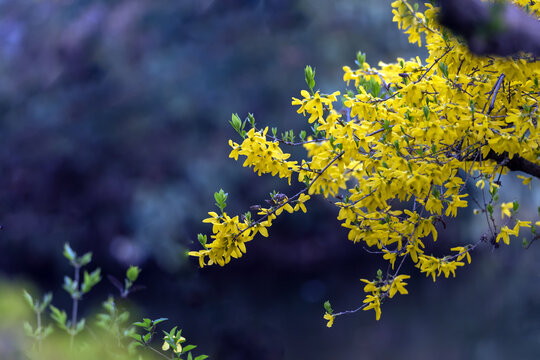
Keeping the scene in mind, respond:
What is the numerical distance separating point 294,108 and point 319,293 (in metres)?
2.08

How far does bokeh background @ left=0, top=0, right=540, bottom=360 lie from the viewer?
6.37 metres

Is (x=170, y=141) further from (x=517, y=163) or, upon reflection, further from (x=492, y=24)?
(x=492, y=24)

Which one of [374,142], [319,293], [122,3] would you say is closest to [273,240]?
[319,293]

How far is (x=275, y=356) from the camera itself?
4418mm

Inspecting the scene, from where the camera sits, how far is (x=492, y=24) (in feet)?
2.83

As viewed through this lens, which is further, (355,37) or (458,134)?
(355,37)

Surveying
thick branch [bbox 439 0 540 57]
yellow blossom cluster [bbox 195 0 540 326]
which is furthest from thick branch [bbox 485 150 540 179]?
thick branch [bbox 439 0 540 57]

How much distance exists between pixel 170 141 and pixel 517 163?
18.1 ft

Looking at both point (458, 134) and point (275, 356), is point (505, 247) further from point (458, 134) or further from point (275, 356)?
point (458, 134)

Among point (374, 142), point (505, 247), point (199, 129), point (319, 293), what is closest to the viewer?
point (374, 142)

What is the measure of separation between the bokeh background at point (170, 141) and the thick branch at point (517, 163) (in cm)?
432

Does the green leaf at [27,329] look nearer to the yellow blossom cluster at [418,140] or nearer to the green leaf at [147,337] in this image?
the green leaf at [147,337]

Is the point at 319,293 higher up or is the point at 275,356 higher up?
the point at 319,293

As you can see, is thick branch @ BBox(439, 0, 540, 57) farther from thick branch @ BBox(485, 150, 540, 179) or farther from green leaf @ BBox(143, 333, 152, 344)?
green leaf @ BBox(143, 333, 152, 344)
